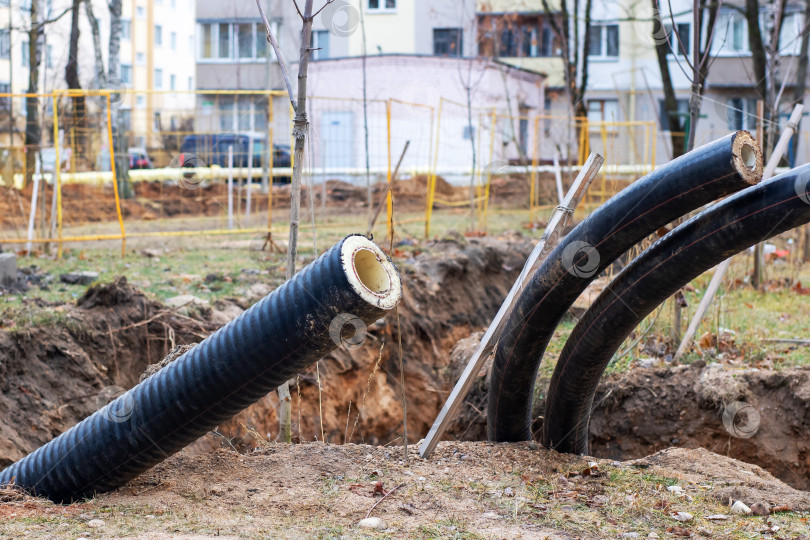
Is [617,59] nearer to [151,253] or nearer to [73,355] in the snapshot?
[151,253]

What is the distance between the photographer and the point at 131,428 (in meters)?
3.64

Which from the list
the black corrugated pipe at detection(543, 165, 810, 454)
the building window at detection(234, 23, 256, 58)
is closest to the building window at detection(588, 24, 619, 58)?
the building window at detection(234, 23, 256, 58)

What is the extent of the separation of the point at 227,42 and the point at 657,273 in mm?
32636

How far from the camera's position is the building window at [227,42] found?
3331 centimetres

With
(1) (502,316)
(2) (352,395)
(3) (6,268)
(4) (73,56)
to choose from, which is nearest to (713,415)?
(1) (502,316)

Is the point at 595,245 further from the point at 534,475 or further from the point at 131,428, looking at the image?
the point at 131,428

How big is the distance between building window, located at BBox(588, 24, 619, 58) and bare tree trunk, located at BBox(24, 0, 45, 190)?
→ 22.9 meters

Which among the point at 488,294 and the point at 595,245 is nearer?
the point at 595,245

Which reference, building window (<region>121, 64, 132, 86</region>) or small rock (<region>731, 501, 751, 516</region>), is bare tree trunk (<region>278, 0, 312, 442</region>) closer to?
small rock (<region>731, 501, 751, 516</region>)

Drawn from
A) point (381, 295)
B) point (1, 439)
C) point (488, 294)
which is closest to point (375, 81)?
point (488, 294)

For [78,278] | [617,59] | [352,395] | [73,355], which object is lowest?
[352,395]

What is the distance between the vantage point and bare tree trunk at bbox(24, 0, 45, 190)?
51.4 ft

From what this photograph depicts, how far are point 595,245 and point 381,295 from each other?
1066 millimetres

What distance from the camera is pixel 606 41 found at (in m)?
33.3
